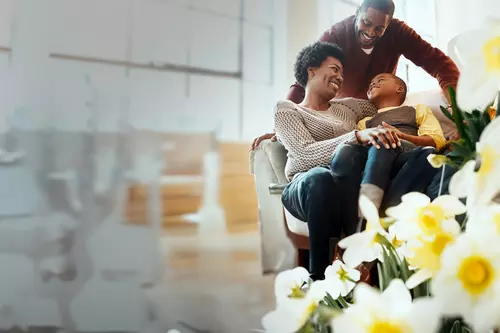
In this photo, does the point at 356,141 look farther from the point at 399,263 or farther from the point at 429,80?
the point at 399,263

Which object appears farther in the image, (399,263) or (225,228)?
(225,228)

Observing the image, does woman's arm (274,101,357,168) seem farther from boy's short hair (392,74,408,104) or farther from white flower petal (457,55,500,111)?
white flower petal (457,55,500,111)

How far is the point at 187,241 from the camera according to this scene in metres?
1.11

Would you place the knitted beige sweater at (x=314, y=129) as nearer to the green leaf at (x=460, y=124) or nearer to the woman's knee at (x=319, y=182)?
the woman's knee at (x=319, y=182)

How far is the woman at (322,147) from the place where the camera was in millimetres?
1021

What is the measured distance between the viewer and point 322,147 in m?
1.09

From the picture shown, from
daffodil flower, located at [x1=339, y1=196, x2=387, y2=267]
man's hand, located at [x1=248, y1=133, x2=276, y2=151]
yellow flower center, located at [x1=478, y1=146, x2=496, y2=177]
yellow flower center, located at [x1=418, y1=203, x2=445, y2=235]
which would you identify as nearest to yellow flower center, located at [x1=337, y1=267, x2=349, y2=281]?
daffodil flower, located at [x1=339, y1=196, x2=387, y2=267]

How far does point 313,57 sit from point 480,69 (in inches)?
33.3

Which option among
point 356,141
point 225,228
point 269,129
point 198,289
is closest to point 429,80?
point 356,141

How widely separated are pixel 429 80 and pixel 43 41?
33.9 inches

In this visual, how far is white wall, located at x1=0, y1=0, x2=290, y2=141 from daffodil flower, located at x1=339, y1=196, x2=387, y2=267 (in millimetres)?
672

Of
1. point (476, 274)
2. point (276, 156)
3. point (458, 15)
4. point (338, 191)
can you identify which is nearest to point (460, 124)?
point (476, 274)

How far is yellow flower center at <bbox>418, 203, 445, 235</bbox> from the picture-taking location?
45 cm

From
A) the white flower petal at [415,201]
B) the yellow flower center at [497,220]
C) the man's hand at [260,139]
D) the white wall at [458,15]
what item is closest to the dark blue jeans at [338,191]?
the man's hand at [260,139]
